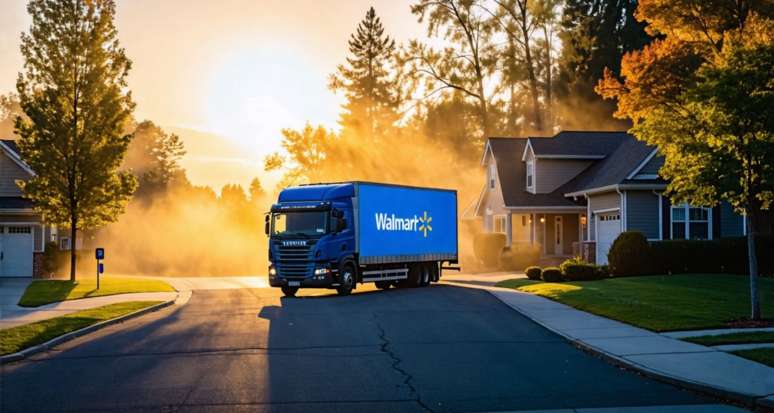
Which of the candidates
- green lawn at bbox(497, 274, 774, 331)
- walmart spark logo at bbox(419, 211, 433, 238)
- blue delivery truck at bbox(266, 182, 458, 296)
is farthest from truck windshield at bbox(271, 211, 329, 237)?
green lawn at bbox(497, 274, 774, 331)

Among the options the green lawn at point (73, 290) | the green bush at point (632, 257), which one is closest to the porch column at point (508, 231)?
the green bush at point (632, 257)

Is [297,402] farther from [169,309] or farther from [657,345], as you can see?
[169,309]

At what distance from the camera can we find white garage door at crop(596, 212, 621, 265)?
3866 cm

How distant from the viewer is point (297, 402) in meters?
10.6

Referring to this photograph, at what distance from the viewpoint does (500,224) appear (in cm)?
5066

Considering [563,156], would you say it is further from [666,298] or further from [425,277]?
[666,298]

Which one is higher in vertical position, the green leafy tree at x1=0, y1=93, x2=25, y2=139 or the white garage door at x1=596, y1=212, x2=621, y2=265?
the green leafy tree at x1=0, y1=93, x2=25, y2=139

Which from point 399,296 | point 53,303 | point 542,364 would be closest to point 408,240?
point 399,296

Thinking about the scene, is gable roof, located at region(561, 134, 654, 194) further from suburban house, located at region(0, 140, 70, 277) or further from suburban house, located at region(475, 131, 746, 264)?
suburban house, located at region(0, 140, 70, 277)

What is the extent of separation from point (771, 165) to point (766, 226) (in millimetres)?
20277

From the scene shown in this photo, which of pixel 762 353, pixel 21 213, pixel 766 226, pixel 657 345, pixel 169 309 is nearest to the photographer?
pixel 762 353

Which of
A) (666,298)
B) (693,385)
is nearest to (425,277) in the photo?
(666,298)

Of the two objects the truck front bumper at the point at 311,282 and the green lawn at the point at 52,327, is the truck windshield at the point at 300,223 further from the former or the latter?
the green lawn at the point at 52,327

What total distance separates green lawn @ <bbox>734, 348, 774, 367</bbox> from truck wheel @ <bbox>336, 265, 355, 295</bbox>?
1563 centimetres
